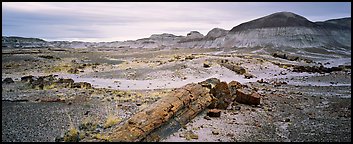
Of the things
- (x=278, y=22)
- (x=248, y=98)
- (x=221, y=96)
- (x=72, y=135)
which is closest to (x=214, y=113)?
(x=221, y=96)

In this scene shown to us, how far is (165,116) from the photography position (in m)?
11.5

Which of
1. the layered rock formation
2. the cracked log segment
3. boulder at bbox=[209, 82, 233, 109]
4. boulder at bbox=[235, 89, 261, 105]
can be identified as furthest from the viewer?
the layered rock formation

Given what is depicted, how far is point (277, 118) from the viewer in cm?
1400

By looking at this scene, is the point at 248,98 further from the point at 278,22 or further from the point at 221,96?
the point at 278,22

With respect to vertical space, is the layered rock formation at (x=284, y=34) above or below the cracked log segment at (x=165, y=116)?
above

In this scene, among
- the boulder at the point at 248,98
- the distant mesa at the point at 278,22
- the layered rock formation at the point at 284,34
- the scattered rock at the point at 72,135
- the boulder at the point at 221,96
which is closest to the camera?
the scattered rock at the point at 72,135

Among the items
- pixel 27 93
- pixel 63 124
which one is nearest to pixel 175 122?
pixel 63 124

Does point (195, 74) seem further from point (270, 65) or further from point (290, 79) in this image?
point (270, 65)

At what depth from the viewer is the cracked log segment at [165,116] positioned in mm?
10016

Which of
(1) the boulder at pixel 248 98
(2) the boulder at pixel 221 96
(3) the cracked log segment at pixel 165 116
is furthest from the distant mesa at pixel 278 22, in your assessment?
(3) the cracked log segment at pixel 165 116

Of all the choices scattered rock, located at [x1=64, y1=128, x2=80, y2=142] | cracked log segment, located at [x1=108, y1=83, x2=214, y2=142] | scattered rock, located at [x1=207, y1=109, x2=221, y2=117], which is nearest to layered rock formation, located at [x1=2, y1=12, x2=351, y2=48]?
cracked log segment, located at [x1=108, y1=83, x2=214, y2=142]

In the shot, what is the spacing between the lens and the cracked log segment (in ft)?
32.9

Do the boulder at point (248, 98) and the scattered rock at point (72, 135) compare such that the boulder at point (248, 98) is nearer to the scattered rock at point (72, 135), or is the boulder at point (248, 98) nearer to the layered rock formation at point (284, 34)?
the scattered rock at point (72, 135)

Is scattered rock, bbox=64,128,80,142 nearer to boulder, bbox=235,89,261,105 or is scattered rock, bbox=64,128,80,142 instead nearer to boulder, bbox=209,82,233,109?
boulder, bbox=209,82,233,109
